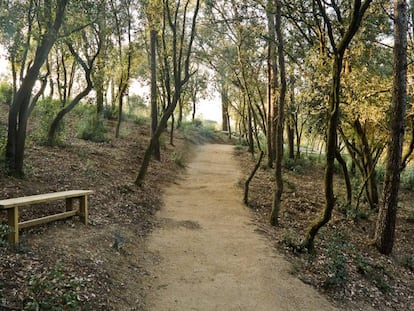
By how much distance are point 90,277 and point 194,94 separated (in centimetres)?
2843

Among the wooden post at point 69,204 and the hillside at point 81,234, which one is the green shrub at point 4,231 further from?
the wooden post at point 69,204

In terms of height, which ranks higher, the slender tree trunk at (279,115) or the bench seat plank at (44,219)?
the slender tree trunk at (279,115)

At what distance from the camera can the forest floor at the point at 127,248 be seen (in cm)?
419

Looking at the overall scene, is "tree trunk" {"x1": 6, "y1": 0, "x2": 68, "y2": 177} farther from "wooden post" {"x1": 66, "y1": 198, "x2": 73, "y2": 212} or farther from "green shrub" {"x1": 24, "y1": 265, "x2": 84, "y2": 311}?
"green shrub" {"x1": 24, "y1": 265, "x2": 84, "y2": 311}

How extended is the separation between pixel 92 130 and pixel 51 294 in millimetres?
11432

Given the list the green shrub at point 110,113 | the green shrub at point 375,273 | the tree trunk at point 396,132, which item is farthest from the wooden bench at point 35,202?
the green shrub at point 110,113

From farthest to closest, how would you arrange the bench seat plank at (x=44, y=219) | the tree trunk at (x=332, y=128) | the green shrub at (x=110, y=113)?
the green shrub at (x=110, y=113) → the tree trunk at (x=332, y=128) → the bench seat plank at (x=44, y=219)

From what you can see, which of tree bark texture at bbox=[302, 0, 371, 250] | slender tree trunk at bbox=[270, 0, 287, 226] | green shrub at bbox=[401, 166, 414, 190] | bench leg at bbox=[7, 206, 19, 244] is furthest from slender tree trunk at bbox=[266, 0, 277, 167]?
bench leg at bbox=[7, 206, 19, 244]

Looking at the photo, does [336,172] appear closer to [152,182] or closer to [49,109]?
[152,182]

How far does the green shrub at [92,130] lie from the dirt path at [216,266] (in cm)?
572

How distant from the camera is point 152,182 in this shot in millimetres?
11312

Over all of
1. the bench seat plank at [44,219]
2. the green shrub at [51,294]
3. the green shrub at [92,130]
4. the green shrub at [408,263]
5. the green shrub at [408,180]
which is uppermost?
the green shrub at [92,130]

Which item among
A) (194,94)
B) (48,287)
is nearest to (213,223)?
(48,287)

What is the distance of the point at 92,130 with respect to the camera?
14.4m
